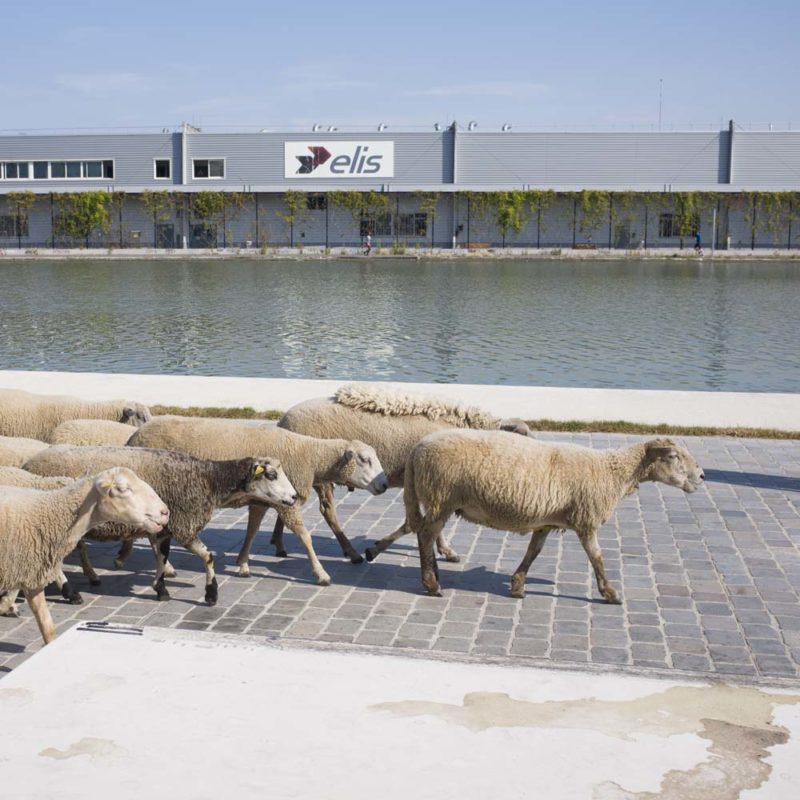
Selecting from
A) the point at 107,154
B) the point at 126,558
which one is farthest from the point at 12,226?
the point at 126,558

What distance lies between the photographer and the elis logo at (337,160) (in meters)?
65.4

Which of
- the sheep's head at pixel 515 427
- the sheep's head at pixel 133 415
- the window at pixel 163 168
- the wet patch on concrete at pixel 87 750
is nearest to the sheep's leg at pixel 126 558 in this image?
the sheep's head at pixel 133 415

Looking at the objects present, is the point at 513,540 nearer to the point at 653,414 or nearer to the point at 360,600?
the point at 360,600

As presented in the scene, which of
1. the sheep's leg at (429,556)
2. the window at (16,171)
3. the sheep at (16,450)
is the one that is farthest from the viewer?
the window at (16,171)

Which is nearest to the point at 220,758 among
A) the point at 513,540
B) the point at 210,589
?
the point at 210,589

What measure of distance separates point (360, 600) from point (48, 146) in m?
66.2

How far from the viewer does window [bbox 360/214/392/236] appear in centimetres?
6581

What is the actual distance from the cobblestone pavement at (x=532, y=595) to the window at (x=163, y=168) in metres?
60.9

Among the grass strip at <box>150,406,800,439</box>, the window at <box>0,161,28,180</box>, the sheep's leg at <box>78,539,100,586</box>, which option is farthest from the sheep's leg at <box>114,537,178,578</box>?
the window at <box>0,161,28,180</box>

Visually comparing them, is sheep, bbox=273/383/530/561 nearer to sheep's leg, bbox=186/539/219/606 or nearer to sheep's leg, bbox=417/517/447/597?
sheep's leg, bbox=417/517/447/597

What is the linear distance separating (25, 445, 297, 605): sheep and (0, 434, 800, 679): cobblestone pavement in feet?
1.49

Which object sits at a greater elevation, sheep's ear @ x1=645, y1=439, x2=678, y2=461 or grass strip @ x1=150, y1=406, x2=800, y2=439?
sheep's ear @ x1=645, y1=439, x2=678, y2=461

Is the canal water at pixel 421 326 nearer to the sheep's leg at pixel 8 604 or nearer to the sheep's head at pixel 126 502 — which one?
the sheep's leg at pixel 8 604

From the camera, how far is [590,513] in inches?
289
